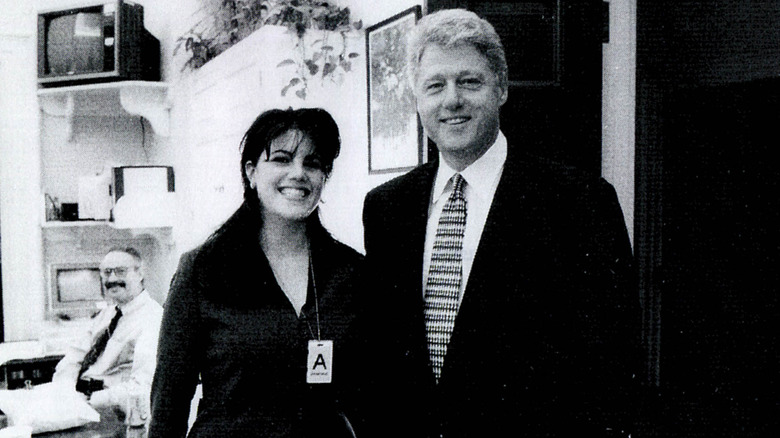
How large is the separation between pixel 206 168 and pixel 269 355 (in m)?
1.73

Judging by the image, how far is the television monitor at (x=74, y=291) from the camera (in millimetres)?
3713

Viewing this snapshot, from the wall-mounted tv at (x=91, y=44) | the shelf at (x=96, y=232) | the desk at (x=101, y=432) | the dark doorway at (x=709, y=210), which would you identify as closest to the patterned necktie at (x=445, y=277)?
the desk at (x=101, y=432)

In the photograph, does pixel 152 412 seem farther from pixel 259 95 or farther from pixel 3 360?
pixel 3 360

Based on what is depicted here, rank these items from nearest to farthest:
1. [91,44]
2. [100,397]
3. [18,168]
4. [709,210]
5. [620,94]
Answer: [620,94]
[100,397]
[709,210]
[91,44]
[18,168]

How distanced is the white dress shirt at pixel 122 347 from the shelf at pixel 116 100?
94 cm

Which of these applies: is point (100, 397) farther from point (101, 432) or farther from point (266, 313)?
point (266, 313)

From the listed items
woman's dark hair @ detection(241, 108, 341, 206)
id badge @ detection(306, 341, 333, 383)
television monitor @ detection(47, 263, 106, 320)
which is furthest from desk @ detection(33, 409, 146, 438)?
television monitor @ detection(47, 263, 106, 320)

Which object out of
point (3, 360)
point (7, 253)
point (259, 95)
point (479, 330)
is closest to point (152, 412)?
point (479, 330)

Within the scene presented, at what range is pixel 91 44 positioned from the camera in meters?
3.38

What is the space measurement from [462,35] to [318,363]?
2.38 ft

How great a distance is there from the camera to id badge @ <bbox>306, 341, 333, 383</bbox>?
1491 millimetres

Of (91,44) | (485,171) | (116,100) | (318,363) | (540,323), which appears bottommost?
(318,363)

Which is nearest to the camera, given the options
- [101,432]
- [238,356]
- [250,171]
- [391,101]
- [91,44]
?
[238,356]

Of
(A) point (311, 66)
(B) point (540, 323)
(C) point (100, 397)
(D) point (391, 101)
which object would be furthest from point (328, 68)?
(C) point (100, 397)
